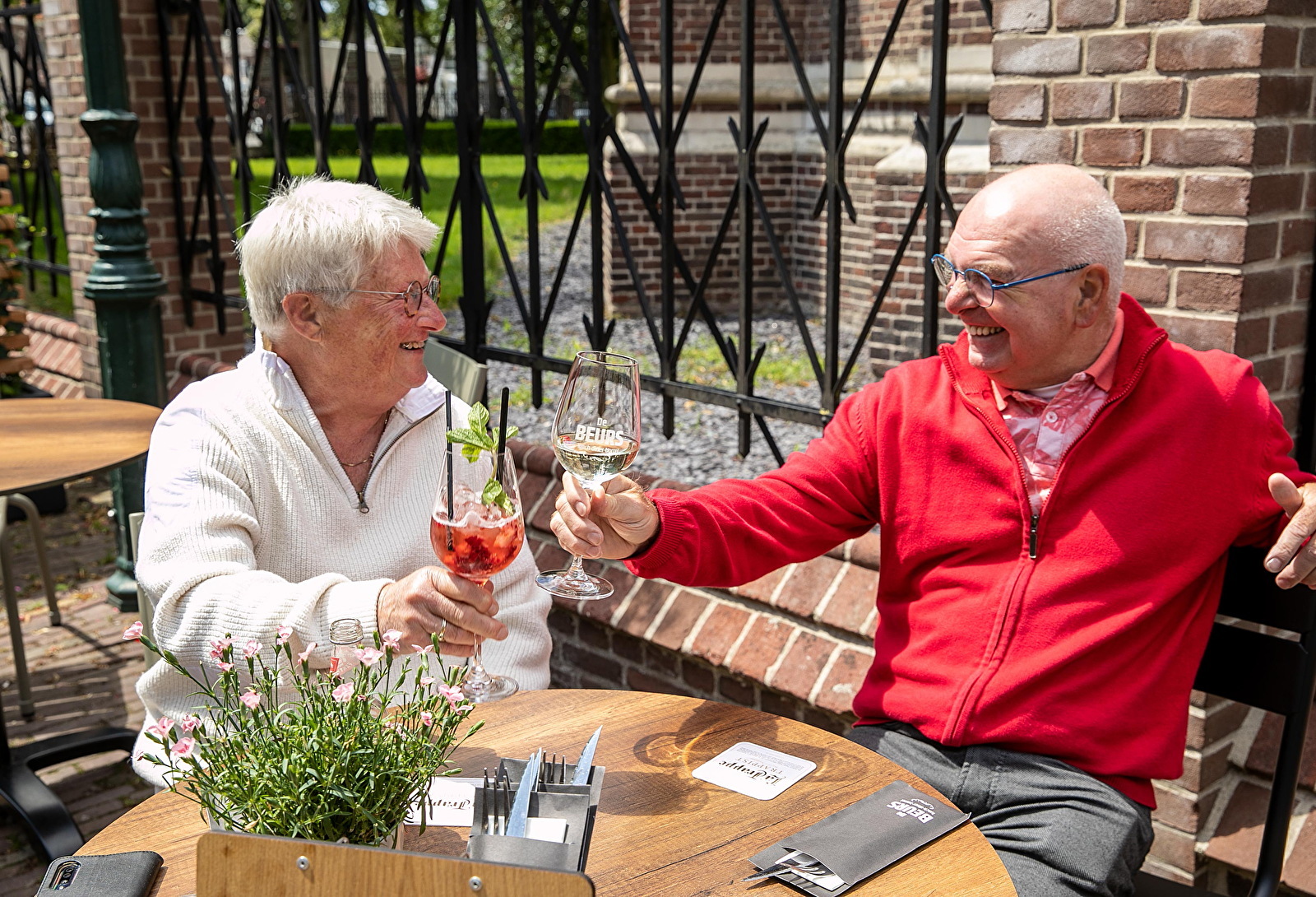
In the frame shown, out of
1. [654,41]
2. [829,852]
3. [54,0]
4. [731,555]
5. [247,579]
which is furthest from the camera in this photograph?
[654,41]

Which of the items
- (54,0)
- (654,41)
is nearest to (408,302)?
(54,0)

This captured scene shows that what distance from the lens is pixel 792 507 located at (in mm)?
2219

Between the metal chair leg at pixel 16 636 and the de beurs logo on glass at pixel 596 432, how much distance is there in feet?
8.86

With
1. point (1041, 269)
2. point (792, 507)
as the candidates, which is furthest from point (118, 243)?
point (1041, 269)

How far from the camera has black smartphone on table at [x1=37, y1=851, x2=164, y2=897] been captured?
1297 millimetres

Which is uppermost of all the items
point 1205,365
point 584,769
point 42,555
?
point 1205,365

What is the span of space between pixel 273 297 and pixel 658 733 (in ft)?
3.50

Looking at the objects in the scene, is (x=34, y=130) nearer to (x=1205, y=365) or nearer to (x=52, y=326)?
(x=52, y=326)

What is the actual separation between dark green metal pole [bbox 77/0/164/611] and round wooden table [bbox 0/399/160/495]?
442 millimetres

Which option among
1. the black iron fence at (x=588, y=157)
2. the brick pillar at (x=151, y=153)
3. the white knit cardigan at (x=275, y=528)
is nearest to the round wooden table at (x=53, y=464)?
the black iron fence at (x=588, y=157)

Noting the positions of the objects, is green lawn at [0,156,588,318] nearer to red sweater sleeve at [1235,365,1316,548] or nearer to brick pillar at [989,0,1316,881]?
brick pillar at [989,0,1316,881]

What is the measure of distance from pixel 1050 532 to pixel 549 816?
105 cm

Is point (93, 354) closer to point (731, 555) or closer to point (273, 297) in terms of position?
point (273, 297)

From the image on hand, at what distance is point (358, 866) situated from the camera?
3.48ft
